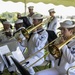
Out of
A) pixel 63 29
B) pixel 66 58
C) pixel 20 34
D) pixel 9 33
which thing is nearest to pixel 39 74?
pixel 66 58

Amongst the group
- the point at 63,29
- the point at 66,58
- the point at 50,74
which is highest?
the point at 63,29

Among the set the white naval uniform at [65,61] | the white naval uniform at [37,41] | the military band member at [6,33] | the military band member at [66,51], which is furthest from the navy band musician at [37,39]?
the military band member at [66,51]

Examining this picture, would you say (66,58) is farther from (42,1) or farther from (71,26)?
(42,1)

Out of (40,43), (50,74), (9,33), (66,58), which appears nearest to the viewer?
(66,58)

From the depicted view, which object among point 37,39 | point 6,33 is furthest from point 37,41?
point 6,33

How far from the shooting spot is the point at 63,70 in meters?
2.96

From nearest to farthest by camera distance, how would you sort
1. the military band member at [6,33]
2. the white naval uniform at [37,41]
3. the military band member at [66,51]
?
the military band member at [66,51] → the white naval uniform at [37,41] → the military band member at [6,33]

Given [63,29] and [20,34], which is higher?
[63,29]

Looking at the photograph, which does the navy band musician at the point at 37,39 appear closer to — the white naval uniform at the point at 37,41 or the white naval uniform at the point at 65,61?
the white naval uniform at the point at 37,41

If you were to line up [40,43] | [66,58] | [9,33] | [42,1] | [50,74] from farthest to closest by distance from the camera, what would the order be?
[42,1] < [9,33] < [40,43] < [50,74] < [66,58]

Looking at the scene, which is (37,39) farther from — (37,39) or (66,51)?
(66,51)

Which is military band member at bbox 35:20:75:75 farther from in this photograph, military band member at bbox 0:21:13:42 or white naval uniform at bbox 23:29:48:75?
military band member at bbox 0:21:13:42

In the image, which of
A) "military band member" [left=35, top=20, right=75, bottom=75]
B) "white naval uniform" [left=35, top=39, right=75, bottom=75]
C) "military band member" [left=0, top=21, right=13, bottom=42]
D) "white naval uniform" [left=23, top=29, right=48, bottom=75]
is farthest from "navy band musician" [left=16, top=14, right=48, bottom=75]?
"military band member" [left=35, top=20, right=75, bottom=75]

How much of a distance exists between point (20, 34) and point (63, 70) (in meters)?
1.41
